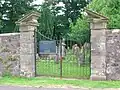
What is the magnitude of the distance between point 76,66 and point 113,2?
798cm

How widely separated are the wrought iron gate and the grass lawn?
0.97 meters

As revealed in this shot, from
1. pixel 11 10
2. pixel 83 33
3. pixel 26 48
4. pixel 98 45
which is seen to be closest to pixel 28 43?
pixel 26 48

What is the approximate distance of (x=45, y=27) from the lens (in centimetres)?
4209

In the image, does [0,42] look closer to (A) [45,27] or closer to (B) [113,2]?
(B) [113,2]

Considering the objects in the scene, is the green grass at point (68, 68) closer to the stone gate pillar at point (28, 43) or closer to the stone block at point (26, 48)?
the stone gate pillar at point (28, 43)

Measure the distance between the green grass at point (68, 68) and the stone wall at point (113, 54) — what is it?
1.09 meters

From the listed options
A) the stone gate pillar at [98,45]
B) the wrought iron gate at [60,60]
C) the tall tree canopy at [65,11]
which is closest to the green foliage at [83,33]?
the wrought iron gate at [60,60]

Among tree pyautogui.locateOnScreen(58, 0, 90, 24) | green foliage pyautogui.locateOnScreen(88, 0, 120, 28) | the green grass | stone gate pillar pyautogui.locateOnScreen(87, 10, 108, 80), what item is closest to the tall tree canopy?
tree pyautogui.locateOnScreen(58, 0, 90, 24)

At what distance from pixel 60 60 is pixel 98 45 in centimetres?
194

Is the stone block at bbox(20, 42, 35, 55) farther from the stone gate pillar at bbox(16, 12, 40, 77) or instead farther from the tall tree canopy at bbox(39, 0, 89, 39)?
the tall tree canopy at bbox(39, 0, 89, 39)

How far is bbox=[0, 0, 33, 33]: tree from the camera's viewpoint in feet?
149

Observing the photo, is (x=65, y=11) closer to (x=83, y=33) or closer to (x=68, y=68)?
(x=83, y=33)

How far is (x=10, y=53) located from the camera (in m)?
15.1

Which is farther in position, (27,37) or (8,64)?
(8,64)
